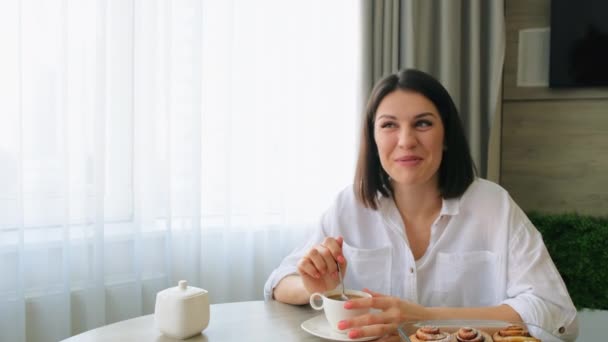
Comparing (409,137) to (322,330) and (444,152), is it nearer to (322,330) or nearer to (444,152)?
(444,152)

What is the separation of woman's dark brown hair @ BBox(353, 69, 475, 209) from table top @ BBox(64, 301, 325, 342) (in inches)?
18.3

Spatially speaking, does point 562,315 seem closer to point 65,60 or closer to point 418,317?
point 418,317

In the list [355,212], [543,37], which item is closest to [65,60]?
[355,212]

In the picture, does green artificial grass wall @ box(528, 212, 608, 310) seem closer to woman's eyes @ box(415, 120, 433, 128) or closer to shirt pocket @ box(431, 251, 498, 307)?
shirt pocket @ box(431, 251, 498, 307)

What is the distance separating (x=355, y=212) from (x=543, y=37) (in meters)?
1.80

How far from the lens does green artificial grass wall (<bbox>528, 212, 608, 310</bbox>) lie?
99.4 inches

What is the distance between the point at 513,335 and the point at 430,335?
0.15 meters

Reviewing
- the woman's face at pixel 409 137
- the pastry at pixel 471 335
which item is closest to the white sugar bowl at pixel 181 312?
the pastry at pixel 471 335

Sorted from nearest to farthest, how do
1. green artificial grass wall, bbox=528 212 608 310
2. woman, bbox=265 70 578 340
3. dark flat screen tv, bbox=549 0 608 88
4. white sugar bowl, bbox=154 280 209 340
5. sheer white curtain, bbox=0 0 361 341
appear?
white sugar bowl, bbox=154 280 209 340
woman, bbox=265 70 578 340
sheer white curtain, bbox=0 0 361 341
green artificial grass wall, bbox=528 212 608 310
dark flat screen tv, bbox=549 0 608 88

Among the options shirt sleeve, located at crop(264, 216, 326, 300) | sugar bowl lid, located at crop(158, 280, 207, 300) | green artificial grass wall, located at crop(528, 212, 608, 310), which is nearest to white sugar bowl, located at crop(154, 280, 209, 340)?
sugar bowl lid, located at crop(158, 280, 207, 300)

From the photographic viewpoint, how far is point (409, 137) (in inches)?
58.9

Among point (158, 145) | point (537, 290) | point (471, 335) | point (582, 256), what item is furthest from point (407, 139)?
point (582, 256)

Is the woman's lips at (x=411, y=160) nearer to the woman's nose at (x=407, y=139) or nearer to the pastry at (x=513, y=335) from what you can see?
the woman's nose at (x=407, y=139)

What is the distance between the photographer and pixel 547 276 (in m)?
1.35
